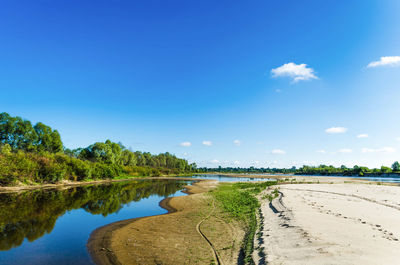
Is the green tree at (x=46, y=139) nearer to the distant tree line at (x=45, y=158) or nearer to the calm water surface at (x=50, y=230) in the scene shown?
the distant tree line at (x=45, y=158)

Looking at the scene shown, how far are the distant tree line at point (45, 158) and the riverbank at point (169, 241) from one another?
1579 inches

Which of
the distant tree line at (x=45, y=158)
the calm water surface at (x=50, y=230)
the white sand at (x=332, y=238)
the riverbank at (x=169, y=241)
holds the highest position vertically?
the distant tree line at (x=45, y=158)

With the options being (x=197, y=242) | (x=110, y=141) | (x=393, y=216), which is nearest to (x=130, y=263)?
(x=197, y=242)

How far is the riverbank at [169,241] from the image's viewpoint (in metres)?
11.0

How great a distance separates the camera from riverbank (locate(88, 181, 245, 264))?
11.0 meters

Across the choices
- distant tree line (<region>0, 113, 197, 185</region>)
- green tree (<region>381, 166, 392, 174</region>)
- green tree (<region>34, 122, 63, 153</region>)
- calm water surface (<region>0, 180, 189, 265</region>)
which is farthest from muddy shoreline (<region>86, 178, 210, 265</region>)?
green tree (<region>381, 166, 392, 174</region>)

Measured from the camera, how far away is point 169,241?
1355cm

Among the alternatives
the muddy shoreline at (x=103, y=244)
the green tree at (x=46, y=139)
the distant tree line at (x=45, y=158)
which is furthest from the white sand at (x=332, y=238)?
the green tree at (x=46, y=139)

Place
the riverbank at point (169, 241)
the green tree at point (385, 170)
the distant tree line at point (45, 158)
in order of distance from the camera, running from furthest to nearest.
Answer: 1. the green tree at point (385, 170)
2. the distant tree line at point (45, 158)
3. the riverbank at point (169, 241)

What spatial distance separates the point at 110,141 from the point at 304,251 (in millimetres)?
116473

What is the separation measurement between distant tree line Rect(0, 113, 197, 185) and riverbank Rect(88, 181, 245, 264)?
4009cm

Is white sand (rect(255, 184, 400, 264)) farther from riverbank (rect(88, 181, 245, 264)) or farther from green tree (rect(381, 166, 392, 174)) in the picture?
green tree (rect(381, 166, 392, 174))

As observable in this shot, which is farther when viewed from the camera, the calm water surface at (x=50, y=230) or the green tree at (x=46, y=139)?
the green tree at (x=46, y=139)

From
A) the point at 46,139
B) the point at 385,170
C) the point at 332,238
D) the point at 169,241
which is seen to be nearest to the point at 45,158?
the point at 46,139
